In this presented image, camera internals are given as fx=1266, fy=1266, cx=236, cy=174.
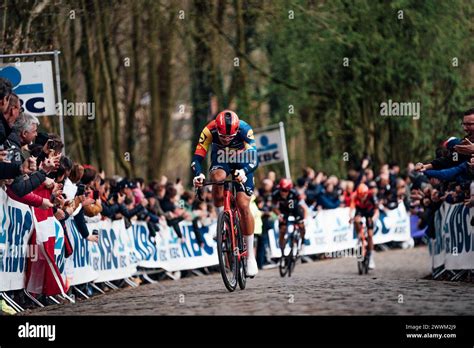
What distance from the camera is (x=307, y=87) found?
35406 millimetres

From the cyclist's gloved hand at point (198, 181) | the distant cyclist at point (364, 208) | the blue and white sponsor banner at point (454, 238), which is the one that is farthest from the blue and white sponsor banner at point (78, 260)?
the distant cyclist at point (364, 208)

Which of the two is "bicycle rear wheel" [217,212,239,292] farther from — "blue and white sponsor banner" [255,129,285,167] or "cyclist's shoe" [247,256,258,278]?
"blue and white sponsor banner" [255,129,285,167]

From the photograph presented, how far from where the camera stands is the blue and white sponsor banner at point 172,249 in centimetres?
1998

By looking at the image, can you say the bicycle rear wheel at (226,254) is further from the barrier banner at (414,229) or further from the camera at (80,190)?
the barrier banner at (414,229)

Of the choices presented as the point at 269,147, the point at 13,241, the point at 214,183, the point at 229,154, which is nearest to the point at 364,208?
the point at 269,147

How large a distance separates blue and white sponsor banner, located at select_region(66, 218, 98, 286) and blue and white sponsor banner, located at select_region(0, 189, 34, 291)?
4.72 ft

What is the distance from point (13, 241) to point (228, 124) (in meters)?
2.63

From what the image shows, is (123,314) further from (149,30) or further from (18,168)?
(149,30)

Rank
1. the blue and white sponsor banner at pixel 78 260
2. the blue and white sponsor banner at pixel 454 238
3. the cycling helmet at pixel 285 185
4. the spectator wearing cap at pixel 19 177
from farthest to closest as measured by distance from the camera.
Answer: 1. the cycling helmet at pixel 285 185
2. the blue and white sponsor banner at pixel 454 238
3. the blue and white sponsor banner at pixel 78 260
4. the spectator wearing cap at pixel 19 177

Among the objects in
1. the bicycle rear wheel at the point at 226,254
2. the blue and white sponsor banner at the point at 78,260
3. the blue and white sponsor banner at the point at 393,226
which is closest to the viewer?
the bicycle rear wheel at the point at 226,254

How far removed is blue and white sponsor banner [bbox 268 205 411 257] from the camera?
2767 cm

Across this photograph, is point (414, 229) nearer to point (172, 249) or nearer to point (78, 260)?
point (172, 249)

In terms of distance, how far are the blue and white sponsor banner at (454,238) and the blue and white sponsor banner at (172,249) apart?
4602 millimetres

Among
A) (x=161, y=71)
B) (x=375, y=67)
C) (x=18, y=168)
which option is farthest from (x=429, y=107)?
(x=18, y=168)
